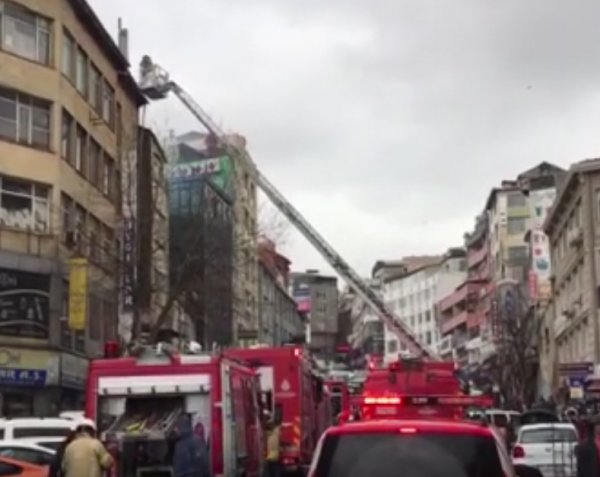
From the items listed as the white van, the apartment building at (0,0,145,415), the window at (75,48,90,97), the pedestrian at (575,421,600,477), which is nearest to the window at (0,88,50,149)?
the apartment building at (0,0,145,415)

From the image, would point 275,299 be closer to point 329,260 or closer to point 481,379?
point 481,379

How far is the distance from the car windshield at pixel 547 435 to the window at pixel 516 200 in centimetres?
8447

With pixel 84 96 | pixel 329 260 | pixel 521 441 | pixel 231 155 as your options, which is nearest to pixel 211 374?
pixel 521 441

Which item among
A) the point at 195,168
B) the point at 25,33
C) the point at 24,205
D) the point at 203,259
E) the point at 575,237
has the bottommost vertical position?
the point at 203,259

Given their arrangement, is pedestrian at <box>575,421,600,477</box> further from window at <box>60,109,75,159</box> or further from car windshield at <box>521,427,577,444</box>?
window at <box>60,109,75,159</box>

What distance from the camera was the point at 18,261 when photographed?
43062 mm

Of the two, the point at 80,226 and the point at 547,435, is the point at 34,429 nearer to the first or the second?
the point at 547,435

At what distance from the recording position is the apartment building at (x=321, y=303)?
156750mm

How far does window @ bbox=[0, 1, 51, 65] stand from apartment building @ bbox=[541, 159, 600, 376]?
88.8 feet

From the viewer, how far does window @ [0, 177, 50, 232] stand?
4384cm

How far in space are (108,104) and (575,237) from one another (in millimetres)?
24474

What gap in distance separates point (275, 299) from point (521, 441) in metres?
87.2

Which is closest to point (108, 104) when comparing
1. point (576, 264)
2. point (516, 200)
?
point (576, 264)

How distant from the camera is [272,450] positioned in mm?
24594
